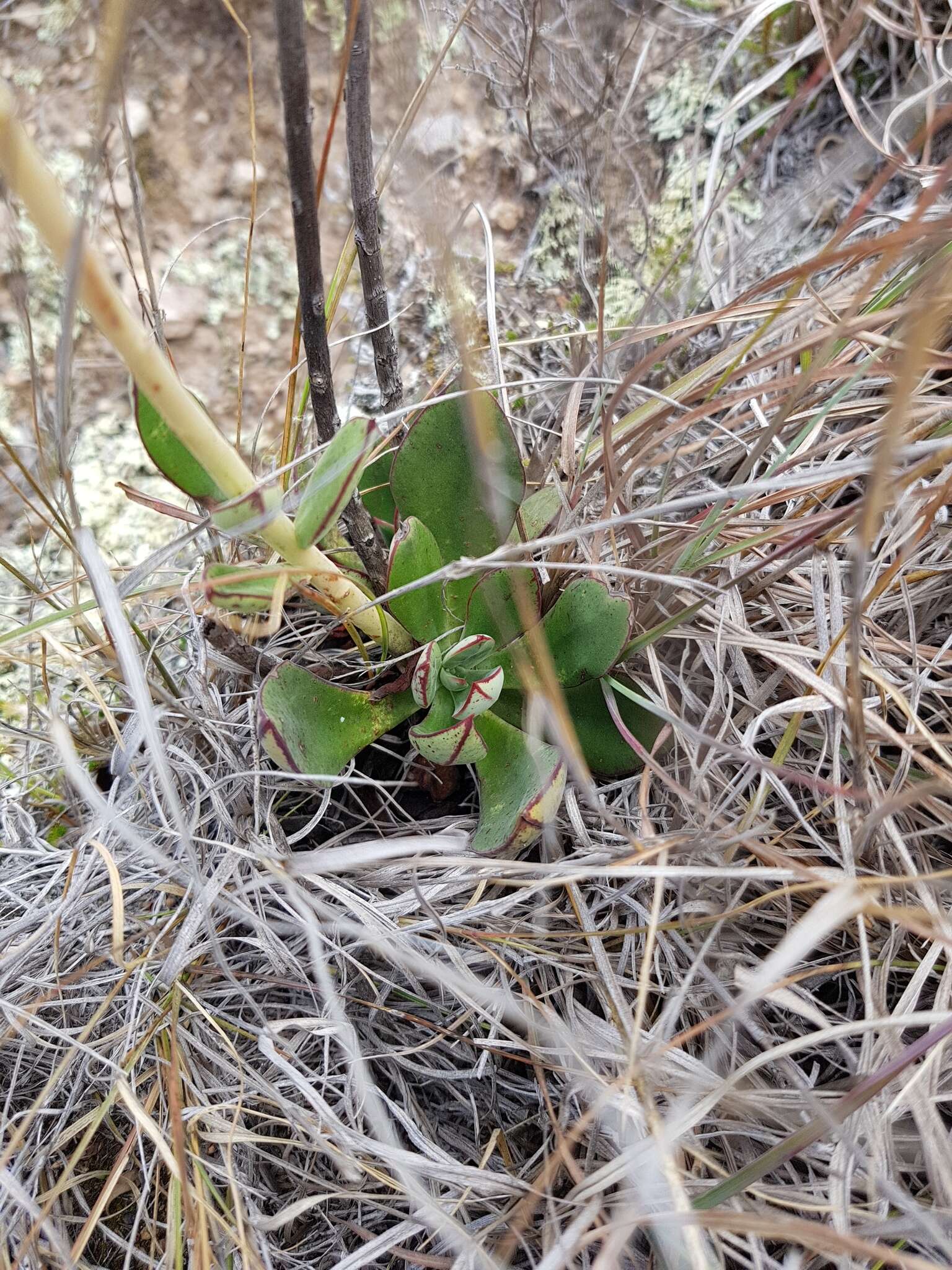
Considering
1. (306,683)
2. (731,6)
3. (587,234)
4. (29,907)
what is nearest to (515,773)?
(306,683)

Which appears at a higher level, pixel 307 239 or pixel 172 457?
pixel 307 239

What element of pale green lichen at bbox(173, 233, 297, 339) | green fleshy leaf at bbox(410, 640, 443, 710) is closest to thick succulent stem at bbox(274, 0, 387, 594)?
green fleshy leaf at bbox(410, 640, 443, 710)

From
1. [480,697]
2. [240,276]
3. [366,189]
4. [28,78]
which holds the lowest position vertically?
[480,697]

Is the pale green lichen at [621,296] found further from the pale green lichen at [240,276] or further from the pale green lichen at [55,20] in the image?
the pale green lichen at [55,20]

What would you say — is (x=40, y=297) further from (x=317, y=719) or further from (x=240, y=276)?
(x=317, y=719)

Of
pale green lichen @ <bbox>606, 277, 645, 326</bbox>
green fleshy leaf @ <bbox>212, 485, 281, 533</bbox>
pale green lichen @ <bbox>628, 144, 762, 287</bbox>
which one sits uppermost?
pale green lichen @ <bbox>628, 144, 762, 287</bbox>

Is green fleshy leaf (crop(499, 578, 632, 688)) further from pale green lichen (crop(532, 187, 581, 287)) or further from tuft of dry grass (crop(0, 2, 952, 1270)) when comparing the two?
pale green lichen (crop(532, 187, 581, 287))

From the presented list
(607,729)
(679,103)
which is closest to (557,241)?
(679,103)
